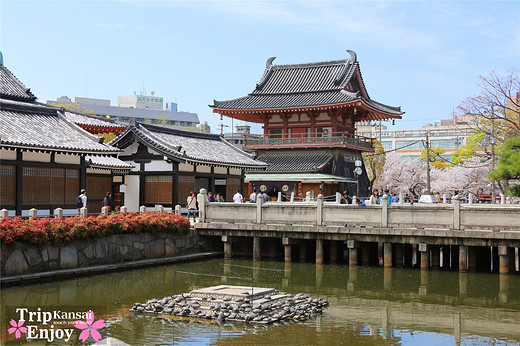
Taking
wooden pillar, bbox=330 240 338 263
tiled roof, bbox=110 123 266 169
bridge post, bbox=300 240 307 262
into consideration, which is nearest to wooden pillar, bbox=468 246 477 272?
wooden pillar, bbox=330 240 338 263

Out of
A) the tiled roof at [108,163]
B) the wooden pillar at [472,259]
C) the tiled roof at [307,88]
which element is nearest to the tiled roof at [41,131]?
the tiled roof at [108,163]

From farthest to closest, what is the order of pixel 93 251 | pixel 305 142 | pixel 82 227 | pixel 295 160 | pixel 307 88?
pixel 307 88
pixel 295 160
pixel 305 142
pixel 93 251
pixel 82 227

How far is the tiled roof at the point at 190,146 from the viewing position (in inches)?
1503

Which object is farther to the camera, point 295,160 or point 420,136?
point 420,136

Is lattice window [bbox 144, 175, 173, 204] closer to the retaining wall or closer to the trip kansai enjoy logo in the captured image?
the retaining wall

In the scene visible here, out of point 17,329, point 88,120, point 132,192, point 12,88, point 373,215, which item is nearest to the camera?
point 17,329

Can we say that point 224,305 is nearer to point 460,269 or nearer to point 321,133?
point 460,269

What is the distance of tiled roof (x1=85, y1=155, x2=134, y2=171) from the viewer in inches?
1457

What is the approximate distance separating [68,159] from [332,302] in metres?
16.3

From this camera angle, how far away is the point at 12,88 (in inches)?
1647

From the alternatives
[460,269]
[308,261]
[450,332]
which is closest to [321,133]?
[308,261]

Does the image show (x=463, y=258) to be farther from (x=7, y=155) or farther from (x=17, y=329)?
(x=7, y=155)

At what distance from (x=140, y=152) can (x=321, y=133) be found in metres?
19.3

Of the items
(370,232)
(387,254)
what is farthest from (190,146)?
(387,254)
